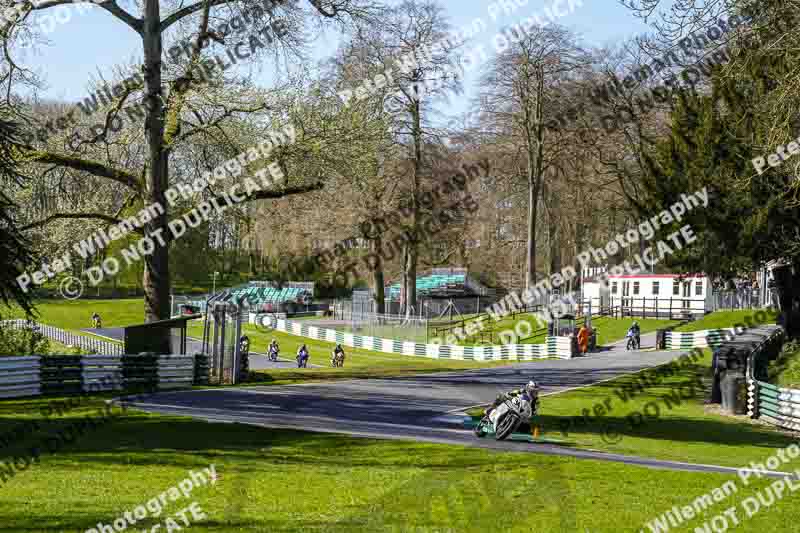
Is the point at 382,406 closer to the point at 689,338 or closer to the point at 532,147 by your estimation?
the point at 689,338

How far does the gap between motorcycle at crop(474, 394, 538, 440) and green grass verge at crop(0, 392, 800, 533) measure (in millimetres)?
1443

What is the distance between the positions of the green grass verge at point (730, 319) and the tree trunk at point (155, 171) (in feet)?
102

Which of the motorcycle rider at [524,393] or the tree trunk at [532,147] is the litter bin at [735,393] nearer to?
the motorcycle rider at [524,393]

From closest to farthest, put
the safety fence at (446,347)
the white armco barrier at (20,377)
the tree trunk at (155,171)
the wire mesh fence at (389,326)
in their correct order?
the white armco barrier at (20,377) < the tree trunk at (155,171) < the safety fence at (446,347) < the wire mesh fence at (389,326)

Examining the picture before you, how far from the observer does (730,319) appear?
4753 cm

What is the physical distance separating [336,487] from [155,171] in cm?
1433

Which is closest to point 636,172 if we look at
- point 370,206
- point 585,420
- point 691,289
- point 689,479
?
point 691,289

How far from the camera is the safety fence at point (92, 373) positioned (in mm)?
18984

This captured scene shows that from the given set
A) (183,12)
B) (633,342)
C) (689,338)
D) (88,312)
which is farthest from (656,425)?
(88,312)

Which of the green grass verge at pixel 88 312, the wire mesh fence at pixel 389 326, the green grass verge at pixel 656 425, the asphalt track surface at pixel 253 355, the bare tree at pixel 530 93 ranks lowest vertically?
the green grass verge at pixel 656 425

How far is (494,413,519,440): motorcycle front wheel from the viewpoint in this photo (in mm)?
15016

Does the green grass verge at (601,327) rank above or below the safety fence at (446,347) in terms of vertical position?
above

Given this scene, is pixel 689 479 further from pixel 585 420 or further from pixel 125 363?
pixel 125 363

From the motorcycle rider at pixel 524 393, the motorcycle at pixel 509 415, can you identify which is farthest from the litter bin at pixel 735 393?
the motorcycle at pixel 509 415
